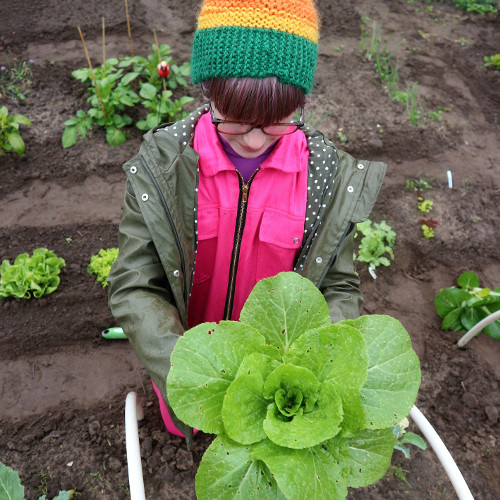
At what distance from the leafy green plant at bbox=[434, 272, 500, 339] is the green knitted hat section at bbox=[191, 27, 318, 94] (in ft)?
6.33

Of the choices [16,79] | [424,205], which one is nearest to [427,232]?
[424,205]

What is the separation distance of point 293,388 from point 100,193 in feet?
9.58

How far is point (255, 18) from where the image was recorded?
119cm

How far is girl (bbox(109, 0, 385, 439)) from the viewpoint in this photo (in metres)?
1.23

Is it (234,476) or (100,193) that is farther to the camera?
(100,193)

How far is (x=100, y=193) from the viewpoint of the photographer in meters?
3.33

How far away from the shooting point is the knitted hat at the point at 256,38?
119 centimetres

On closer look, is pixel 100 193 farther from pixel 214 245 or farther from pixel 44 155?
pixel 214 245

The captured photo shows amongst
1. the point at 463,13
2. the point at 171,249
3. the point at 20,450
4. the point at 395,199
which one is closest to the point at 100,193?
the point at 20,450

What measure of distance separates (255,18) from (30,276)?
2065 millimetres

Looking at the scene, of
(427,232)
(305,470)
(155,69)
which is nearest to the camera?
(305,470)

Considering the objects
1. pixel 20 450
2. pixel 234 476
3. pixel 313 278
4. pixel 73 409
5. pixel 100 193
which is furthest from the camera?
pixel 100 193

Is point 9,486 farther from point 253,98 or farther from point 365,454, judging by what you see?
point 253,98

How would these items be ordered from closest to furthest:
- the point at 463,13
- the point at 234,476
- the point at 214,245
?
the point at 234,476, the point at 214,245, the point at 463,13
